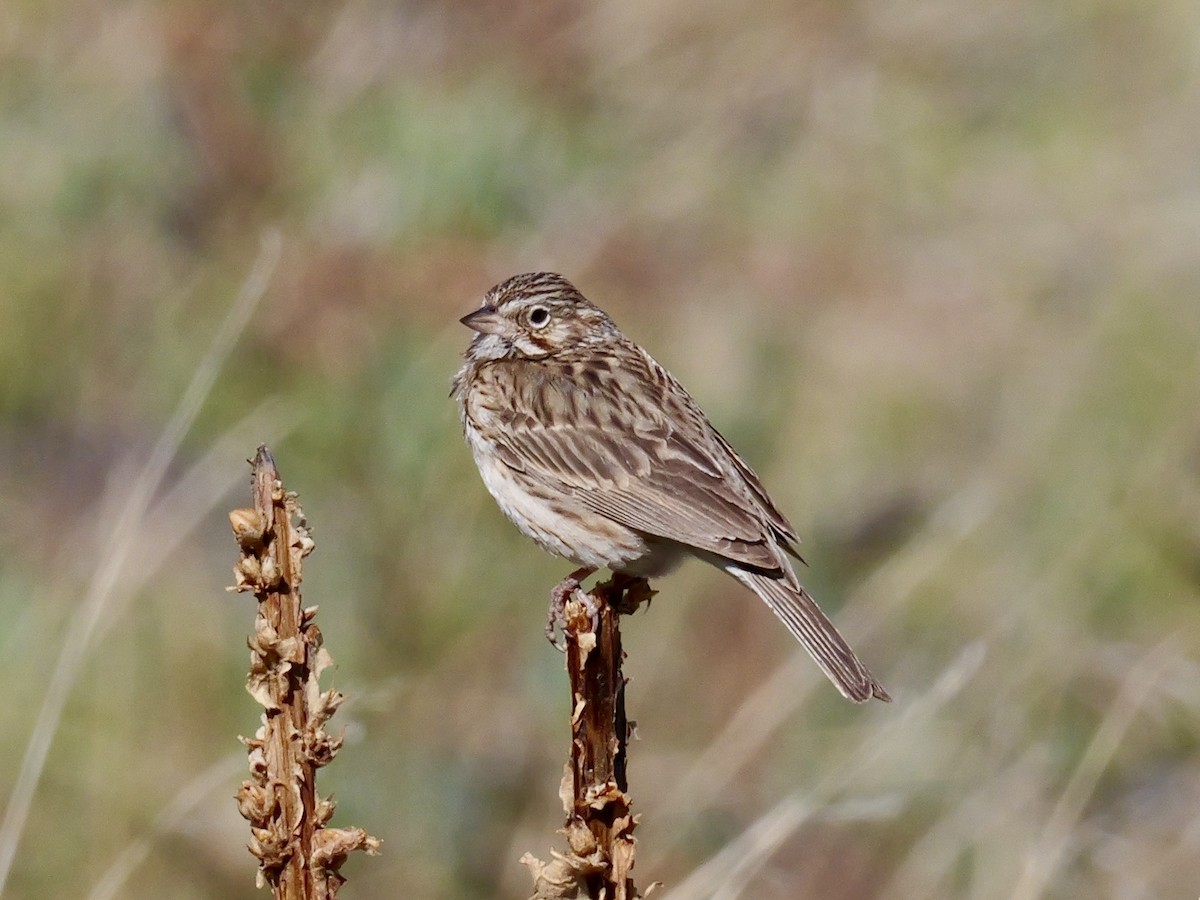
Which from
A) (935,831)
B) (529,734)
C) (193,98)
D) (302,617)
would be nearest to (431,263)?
(193,98)

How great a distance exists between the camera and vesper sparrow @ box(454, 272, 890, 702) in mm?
4492

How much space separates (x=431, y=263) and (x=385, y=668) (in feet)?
5.80

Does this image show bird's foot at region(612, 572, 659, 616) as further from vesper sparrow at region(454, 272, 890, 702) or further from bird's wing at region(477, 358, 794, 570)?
bird's wing at region(477, 358, 794, 570)

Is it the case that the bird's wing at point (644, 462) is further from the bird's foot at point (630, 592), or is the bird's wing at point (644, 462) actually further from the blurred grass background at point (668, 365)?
the blurred grass background at point (668, 365)

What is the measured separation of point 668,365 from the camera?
23.6 ft

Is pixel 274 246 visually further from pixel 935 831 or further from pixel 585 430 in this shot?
pixel 935 831

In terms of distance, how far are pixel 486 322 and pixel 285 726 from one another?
2.97 meters

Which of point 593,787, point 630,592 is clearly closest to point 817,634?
point 630,592

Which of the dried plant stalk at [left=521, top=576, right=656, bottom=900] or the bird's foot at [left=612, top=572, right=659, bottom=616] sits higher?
the bird's foot at [left=612, top=572, right=659, bottom=616]

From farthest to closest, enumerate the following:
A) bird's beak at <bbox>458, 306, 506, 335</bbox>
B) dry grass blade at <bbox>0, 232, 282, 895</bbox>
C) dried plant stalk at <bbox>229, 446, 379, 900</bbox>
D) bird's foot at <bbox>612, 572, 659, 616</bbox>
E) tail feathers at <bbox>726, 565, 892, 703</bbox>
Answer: bird's beak at <bbox>458, 306, 506, 335</bbox> → bird's foot at <bbox>612, 572, 659, 616</bbox> → tail feathers at <bbox>726, 565, 892, 703</bbox> → dry grass blade at <bbox>0, 232, 282, 895</bbox> → dried plant stalk at <bbox>229, 446, 379, 900</bbox>

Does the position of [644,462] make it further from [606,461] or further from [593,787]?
[593,787]

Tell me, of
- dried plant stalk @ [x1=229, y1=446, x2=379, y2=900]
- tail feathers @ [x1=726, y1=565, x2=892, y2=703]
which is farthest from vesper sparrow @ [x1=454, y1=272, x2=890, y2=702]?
dried plant stalk @ [x1=229, y1=446, x2=379, y2=900]

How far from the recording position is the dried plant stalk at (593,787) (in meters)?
2.74

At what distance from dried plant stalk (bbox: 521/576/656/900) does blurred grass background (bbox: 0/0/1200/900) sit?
1.34 meters
